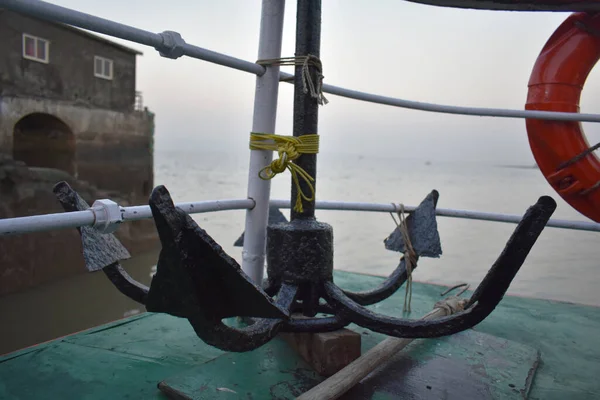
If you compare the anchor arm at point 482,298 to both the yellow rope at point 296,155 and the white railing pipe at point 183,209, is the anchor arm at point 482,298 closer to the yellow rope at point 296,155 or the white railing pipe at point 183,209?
the yellow rope at point 296,155

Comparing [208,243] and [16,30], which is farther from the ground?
[16,30]

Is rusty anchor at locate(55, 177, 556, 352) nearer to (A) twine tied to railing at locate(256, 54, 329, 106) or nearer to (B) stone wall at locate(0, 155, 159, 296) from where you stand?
(A) twine tied to railing at locate(256, 54, 329, 106)

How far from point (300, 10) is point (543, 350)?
1.61 m

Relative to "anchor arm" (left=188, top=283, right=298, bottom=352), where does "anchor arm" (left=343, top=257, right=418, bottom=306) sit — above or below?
below

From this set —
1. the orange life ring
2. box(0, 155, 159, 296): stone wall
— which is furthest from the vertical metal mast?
box(0, 155, 159, 296): stone wall

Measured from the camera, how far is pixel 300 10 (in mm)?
1446

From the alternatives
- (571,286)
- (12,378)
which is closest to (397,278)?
(12,378)

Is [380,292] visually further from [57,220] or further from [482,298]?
[57,220]

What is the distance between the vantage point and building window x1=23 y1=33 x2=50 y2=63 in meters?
11.1

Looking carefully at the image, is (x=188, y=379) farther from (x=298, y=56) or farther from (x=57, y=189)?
(x=298, y=56)

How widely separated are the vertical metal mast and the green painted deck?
356 mm

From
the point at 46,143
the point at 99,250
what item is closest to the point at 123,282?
the point at 99,250

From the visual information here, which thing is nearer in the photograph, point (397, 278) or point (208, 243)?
point (208, 243)

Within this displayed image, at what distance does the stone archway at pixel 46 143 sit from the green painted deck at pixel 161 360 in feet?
38.8
